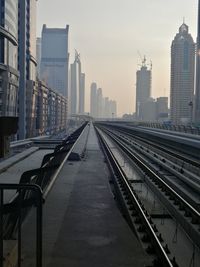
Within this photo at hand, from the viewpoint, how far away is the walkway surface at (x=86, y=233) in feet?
22.5

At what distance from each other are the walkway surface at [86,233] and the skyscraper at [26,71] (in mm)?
78920

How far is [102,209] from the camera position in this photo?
1059 cm

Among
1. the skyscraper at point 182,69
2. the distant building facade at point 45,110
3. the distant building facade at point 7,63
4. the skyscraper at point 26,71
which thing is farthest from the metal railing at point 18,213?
the skyscraper at point 182,69

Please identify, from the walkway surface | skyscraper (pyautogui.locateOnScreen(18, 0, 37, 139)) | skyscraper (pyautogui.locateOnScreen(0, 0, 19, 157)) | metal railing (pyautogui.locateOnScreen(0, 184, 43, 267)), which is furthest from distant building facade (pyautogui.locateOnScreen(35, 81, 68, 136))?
metal railing (pyautogui.locateOnScreen(0, 184, 43, 267))

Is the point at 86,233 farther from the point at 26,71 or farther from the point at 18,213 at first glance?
the point at 26,71

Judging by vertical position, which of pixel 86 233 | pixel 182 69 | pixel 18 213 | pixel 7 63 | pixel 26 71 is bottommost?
pixel 86 233

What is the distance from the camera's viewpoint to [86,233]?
8391 mm

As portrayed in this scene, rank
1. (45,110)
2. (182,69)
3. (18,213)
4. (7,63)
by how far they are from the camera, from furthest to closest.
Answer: (182,69), (45,110), (7,63), (18,213)

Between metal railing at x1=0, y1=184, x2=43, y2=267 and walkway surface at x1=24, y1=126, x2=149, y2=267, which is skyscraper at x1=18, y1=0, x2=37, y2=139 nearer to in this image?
walkway surface at x1=24, y1=126, x2=149, y2=267

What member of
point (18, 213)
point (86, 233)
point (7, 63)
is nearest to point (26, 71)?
point (7, 63)

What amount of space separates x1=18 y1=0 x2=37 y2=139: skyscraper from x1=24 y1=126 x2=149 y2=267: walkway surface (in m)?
78.9

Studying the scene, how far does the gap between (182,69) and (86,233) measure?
153m

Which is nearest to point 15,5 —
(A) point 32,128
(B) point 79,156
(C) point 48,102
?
(A) point 32,128

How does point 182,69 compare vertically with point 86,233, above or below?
above
